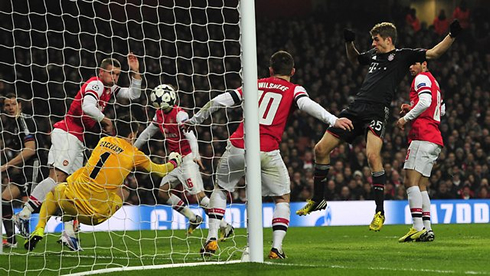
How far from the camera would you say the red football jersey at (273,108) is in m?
7.14

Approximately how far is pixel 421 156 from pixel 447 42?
1.74 m

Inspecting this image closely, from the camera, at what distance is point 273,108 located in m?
7.19

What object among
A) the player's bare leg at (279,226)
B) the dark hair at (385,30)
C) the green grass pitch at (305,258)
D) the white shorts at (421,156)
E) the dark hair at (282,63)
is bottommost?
the green grass pitch at (305,258)

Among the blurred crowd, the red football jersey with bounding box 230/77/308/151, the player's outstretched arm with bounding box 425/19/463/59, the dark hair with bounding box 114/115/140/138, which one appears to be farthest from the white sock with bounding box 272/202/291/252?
the blurred crowd

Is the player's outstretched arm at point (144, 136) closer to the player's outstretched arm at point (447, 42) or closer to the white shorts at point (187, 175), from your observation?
the white shorts at point (187, 175)

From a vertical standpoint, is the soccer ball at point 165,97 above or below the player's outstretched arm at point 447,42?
below

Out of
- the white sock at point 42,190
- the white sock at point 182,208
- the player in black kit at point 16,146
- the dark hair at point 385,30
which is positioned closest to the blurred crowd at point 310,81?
the white sock at point 182,208

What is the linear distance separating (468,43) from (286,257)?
658 inches

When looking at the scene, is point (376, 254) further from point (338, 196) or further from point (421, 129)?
point (338, 196)

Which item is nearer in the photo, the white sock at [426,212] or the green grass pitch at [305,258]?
the green grass pitch at [305,258]

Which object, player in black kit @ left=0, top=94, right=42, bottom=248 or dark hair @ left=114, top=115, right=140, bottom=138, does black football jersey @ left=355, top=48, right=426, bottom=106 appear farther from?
player in black kit @ left=0, top=94, right=42, bottom=248

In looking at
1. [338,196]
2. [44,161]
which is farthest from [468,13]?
[44,161]

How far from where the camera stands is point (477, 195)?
58.7 ft

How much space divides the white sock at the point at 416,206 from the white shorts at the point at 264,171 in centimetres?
247
